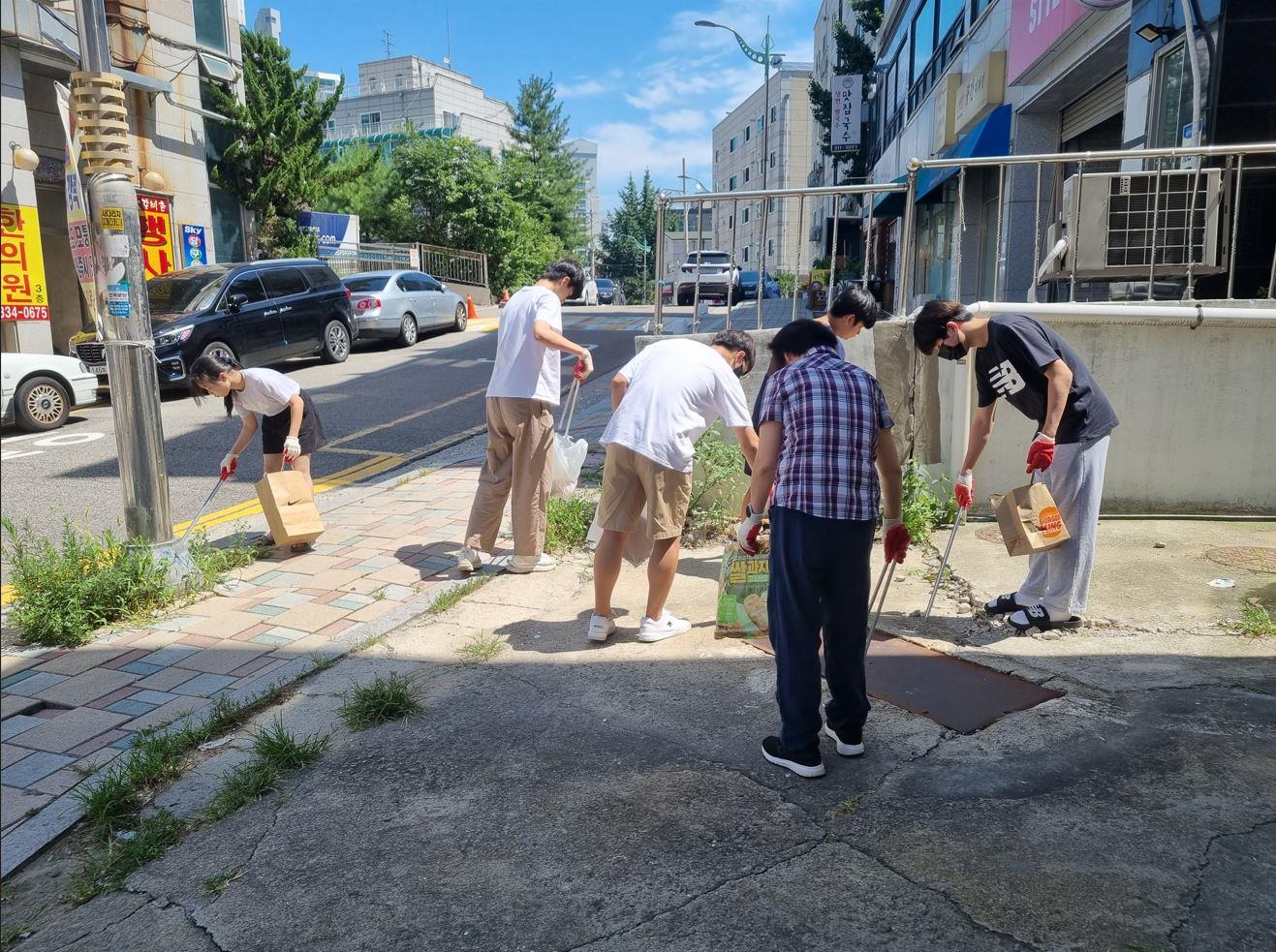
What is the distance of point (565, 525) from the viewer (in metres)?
6.77

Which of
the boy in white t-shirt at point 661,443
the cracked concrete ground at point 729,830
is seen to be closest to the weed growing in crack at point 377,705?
the cracked concrete ground at point 729,830

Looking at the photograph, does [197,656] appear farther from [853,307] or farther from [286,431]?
[853,307]

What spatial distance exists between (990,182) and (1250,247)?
9256 mm

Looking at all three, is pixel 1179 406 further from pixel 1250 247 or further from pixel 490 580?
pixel 490 580

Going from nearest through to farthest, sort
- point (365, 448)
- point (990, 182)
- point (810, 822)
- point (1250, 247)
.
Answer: point (810, 822) < point (1250, 247) < point (365, 448) < point (990, 182)

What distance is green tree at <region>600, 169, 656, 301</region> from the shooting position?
74.1 metres

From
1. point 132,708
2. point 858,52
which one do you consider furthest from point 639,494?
point 858,52

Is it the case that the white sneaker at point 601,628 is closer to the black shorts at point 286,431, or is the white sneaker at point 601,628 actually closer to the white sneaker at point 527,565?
the white sneaker at point 527,565

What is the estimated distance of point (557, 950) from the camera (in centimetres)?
269

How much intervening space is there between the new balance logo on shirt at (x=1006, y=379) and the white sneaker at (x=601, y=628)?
88.0 inches

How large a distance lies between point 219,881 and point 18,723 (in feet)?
5.57

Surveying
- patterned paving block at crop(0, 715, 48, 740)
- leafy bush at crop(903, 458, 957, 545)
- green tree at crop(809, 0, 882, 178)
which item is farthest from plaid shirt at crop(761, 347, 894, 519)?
green tree at crop(809, 0, 882, 178)

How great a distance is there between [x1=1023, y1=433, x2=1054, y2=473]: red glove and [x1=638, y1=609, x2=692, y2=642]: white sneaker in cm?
188

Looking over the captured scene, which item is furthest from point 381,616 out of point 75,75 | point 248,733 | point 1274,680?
point 1274,680
